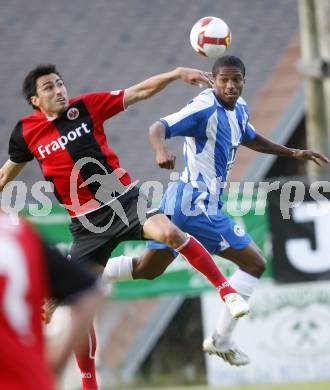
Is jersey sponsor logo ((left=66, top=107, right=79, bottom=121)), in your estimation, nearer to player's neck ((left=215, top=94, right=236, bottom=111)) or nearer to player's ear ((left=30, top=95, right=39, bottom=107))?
player's ear ((left=30, top=95, right=39, bottom=107))

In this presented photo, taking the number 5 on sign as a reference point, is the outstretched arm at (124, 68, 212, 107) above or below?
above

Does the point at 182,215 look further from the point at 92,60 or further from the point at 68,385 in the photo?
the point at 92,60

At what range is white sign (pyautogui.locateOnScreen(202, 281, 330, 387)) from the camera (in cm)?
1326

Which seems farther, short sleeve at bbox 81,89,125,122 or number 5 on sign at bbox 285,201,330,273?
number 5 on sign at bbox 285,201,330,273

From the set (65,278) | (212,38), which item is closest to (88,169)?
(212,38)

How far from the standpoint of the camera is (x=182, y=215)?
8320 mm

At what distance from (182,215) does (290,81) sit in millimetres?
9461

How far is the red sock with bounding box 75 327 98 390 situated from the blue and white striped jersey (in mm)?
1419

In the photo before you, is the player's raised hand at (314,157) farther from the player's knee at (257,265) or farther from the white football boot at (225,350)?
the white football boot at (225,350)

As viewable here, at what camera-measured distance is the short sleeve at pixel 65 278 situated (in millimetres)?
3861

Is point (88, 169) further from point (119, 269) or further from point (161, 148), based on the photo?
point (119, 269)

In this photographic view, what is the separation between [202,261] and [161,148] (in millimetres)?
1008

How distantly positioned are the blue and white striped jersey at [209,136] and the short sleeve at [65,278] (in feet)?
13.3

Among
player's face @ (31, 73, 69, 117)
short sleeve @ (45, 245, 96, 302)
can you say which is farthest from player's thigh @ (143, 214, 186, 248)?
short sleeve @ (45, 245, 96, 302)
